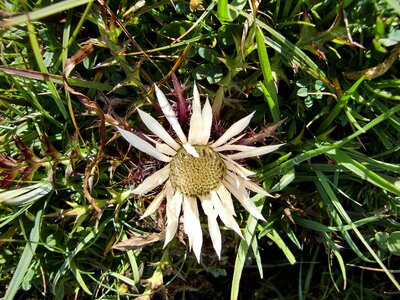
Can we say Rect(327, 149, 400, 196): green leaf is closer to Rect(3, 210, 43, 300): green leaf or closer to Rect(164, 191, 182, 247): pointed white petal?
Rect(164, 191, 182, 247): pointed white petal

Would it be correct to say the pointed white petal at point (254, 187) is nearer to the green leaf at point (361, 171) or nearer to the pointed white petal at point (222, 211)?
the pointed white petal at point (222, 211)

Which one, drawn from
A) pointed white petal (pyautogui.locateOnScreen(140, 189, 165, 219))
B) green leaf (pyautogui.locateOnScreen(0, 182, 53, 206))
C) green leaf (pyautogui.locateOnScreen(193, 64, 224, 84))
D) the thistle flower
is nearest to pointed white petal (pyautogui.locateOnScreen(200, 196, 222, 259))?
the thistle flower

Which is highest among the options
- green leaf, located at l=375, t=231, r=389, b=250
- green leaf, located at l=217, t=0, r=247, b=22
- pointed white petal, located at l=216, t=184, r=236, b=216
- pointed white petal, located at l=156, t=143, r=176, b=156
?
green leaf, located at l=217, t=0, r=247, b=22

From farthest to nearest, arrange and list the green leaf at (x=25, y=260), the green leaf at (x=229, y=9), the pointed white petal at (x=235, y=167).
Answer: the green leaf at (x=25, y=260)
the pointed white petal at (x=235, y=167)
the green leaf at (x=229, y=9)

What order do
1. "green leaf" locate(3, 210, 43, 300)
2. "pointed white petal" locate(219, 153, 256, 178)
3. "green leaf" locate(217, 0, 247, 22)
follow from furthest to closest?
"green leaf" locate(3, 210, 43, 300) → "pointed white petal" locate(219, 153, 256, 178) → "green leaf" locate(217, 0, 247, 22)

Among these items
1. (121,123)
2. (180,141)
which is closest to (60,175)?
(121,123)

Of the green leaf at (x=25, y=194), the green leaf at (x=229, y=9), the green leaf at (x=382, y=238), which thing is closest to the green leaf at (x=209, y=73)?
the green leaf at (x=229, y=9)
